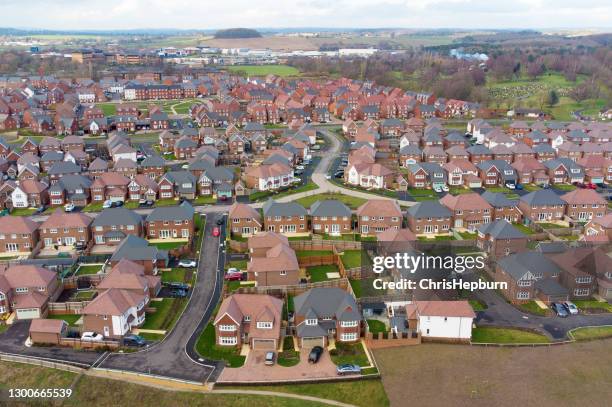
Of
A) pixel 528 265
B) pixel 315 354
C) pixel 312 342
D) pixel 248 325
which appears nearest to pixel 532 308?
pixel 528 265

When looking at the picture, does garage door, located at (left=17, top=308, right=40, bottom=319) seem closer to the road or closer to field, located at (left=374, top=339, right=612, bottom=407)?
the road

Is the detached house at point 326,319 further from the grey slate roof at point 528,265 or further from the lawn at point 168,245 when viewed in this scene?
the lawn at point 168,245

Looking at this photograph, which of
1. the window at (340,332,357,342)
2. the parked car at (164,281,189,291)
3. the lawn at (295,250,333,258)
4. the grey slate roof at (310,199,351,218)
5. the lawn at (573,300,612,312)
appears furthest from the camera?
the grey slate roof at (310,199,351,218)

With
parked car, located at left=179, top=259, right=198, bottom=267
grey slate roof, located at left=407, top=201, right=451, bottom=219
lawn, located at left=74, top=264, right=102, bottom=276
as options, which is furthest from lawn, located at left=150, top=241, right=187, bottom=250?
grey slate roof, located at left=407, top=201, right=451, bottom=219

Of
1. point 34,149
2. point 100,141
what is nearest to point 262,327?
point 34,149

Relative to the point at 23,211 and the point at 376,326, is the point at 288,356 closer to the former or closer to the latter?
the point at 376,326

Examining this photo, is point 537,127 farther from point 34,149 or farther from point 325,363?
point 34,149

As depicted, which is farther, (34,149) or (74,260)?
(34,149)
